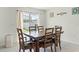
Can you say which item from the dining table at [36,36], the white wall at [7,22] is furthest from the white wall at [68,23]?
the white wall at [7,22]

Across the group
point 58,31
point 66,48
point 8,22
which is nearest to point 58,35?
point 58,31

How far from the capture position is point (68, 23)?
1.76 metres

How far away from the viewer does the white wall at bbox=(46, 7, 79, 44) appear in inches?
67.7

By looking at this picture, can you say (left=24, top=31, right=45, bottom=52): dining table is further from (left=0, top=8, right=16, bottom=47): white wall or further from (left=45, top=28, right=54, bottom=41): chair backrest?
(left=0, top=8, right=16, bottom=47): white wall

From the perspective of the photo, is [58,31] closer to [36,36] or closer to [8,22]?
[36,36]

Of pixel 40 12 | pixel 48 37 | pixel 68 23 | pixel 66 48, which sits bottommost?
pixel 66 48

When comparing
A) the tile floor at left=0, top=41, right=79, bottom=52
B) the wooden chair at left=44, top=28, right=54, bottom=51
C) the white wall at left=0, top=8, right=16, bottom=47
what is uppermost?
the white wall at left=0, top=8, right=16, bottom=47

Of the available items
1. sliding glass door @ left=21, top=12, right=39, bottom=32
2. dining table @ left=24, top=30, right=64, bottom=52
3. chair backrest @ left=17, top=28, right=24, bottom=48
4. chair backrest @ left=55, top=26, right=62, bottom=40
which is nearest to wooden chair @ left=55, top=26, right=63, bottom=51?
chair backrest @ left=55, top=26, right=62, bottom=40

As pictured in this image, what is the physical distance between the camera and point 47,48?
5.88ft

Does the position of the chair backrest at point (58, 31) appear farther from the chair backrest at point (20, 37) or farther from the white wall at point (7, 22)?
the white wall at point (7, 22)
